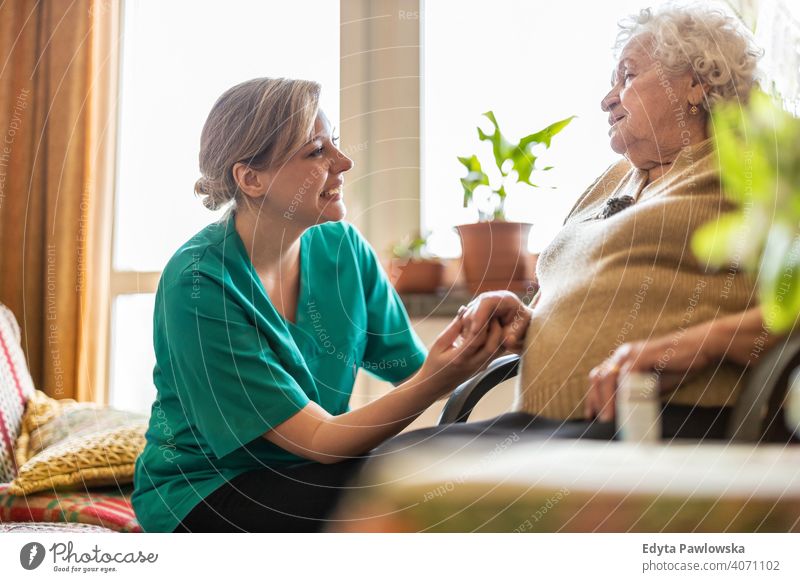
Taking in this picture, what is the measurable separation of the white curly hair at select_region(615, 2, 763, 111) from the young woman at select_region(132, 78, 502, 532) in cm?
25

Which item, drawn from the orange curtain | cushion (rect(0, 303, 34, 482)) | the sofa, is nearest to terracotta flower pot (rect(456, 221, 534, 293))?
the orange curtain

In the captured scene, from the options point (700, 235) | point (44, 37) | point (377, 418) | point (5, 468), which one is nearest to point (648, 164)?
point (700, 235)

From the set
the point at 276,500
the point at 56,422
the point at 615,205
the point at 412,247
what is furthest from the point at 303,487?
the point at 56,422

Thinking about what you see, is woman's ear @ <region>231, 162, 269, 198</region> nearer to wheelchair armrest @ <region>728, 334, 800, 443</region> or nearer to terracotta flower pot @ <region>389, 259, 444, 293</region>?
terracotta flower pot @ <region>389, 259, 444, 293</region>

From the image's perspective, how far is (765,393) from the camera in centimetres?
58

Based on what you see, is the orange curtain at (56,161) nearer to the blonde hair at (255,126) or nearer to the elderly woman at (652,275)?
the blonde hair at (255,126)

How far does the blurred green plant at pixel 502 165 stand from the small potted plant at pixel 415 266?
0.21 ft

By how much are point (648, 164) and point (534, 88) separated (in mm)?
131

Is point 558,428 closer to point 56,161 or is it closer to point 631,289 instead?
point 631,289

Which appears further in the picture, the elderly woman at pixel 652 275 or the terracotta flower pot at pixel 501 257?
the terracotta flower pot at pixel 501 257

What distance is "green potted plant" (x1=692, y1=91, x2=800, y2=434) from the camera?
0.58 metres

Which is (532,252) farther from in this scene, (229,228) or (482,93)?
(229,228)

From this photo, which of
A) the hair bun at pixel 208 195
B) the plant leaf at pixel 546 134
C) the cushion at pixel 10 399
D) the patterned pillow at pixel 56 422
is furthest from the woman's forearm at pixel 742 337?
the cushion at pixel 10 399

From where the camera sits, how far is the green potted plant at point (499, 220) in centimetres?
69
